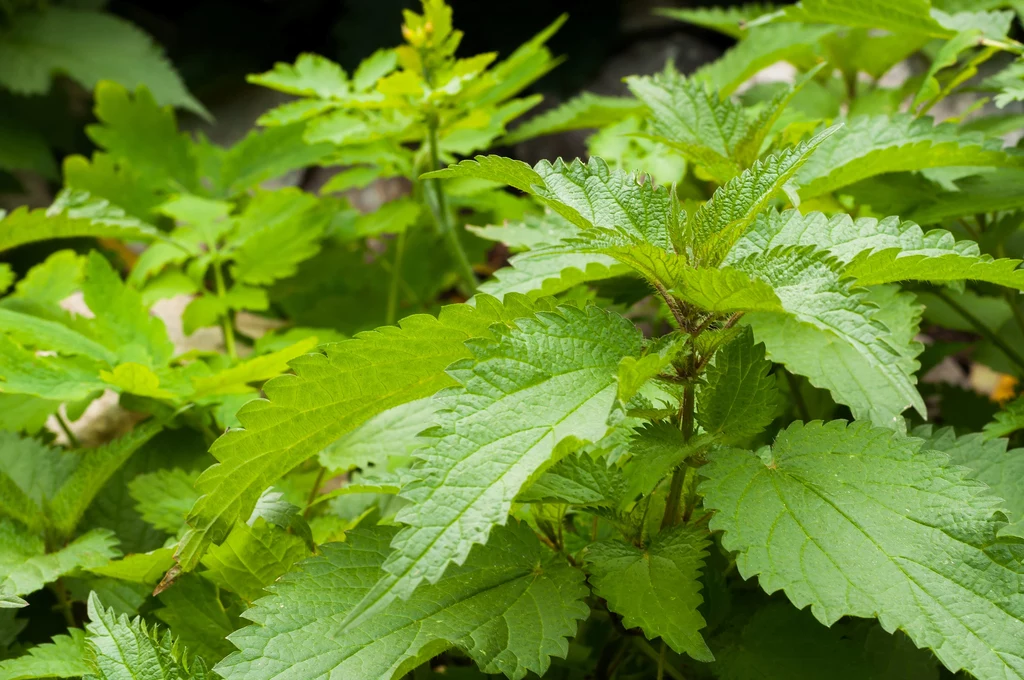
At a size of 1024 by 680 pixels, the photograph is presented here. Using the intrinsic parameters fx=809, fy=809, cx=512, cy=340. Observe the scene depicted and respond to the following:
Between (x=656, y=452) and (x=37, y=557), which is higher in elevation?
(x=656, y=452)

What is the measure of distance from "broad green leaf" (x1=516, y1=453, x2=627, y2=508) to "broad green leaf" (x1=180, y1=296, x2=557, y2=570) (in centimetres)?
14

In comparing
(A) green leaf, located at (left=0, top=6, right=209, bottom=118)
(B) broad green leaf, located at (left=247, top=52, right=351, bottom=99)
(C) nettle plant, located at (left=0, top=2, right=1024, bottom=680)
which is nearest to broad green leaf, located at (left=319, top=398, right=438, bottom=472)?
(C) nettle plant, located at (left=0, top=2, right=1024, bottom=680)

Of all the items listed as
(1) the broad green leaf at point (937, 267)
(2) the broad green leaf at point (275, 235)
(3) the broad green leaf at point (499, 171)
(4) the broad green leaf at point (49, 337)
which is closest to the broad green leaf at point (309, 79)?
(2) the broad green leaf at point (275, 235)

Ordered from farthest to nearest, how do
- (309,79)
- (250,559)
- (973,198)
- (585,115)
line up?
(585,115)
(309,79)
(973,198)
(250,559)

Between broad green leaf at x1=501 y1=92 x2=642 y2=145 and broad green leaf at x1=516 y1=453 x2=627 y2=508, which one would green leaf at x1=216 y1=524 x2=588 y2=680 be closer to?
broad green leaf at x1=516 y1=453 x2=627 y2=508

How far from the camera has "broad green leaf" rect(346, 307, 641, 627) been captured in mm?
525

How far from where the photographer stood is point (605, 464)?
739mm

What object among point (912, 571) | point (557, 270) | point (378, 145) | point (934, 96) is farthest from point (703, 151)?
point (378, 145)

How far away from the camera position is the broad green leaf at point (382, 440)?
941 millimetres

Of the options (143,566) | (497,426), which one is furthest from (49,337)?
(497,426)

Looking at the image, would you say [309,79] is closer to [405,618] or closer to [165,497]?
[165,497]

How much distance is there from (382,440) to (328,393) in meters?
0.31

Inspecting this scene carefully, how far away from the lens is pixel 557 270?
934mm

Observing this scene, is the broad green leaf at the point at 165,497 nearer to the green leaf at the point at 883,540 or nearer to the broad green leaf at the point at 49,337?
the broad green leaf at the point at 49,337
